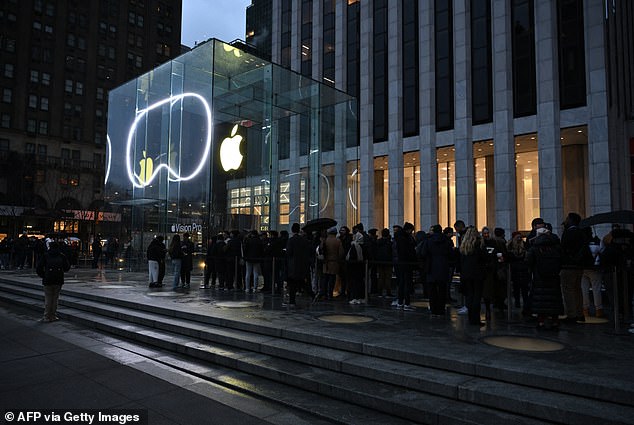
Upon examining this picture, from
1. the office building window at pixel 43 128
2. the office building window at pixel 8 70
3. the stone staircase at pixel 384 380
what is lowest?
the stone staircase at pixel 384 380

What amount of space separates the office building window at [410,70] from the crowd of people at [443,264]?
61.1 ft

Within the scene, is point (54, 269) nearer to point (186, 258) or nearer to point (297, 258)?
point (297, 258)

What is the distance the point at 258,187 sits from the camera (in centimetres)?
1819

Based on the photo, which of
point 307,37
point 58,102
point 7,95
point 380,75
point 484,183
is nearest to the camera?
point 484,183

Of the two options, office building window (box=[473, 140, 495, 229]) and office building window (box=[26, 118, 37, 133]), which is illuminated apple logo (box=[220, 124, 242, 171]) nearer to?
office building window (box=[473, 140, 495, 229])

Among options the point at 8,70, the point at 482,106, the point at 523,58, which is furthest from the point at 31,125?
the point at 523,58

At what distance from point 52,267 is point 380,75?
1105 inches

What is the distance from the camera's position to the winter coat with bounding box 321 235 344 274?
11.4 meters

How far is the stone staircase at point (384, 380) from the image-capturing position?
4547 millimetres

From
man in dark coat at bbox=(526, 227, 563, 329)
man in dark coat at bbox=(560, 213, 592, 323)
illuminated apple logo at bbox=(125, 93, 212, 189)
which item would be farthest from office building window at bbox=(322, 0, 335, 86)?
man in dark coat at bbox=(526, 227, 563, 329)

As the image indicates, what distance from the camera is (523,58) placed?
26391 millimetres

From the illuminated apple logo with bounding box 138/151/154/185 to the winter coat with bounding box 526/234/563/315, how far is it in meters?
17.0

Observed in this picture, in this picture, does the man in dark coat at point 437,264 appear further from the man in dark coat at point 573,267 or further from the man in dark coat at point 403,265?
the man in dark coat at point 573,267

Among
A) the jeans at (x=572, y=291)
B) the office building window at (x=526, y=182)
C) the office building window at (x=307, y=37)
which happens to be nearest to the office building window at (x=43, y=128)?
the office building window at (x=307, y=37)
